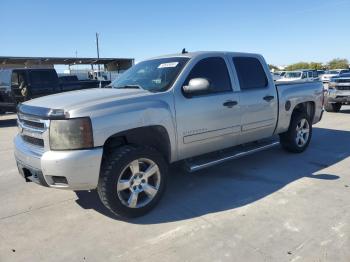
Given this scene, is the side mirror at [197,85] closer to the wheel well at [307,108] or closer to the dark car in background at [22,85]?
the wheel well at [307,108]

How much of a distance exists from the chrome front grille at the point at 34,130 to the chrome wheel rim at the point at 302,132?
4.53m

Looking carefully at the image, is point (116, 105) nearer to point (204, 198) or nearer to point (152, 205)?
point (152, 205)

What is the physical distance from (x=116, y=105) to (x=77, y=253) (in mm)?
1529

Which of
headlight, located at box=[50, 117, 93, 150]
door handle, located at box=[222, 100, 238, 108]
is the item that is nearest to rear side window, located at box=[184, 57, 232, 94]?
door handle, located at box=[222, 100, 238, 108]

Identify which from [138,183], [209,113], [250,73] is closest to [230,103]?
[209,113]

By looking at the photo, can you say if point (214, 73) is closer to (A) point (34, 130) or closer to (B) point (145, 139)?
→ (B) point (145, 139)

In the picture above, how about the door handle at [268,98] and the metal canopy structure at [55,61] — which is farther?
the metal canopy structure at [55,61]

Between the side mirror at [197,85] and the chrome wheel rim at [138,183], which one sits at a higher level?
the side mirror at [197,85]

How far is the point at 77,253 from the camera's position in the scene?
3.24 m

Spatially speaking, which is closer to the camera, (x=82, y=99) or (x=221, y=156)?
(x=82, y=99)

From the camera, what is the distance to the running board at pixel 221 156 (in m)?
4.55

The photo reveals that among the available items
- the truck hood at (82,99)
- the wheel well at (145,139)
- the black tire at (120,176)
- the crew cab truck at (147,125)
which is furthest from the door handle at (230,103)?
the black tire at (120,176)

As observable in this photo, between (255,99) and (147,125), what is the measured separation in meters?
2.08

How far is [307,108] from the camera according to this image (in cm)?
677
